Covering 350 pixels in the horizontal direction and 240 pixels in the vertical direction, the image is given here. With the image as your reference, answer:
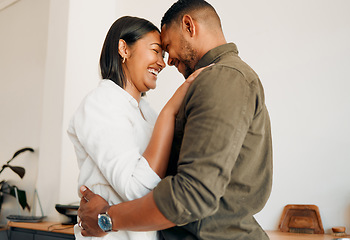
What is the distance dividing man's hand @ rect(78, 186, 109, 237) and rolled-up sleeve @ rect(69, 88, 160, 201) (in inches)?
3.2

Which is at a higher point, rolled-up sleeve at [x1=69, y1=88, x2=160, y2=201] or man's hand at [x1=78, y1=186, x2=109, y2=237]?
rolled-up sleeve at [x1=69, y1=88, x2=160, y2=201]

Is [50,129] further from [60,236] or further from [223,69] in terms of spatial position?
[223,69]

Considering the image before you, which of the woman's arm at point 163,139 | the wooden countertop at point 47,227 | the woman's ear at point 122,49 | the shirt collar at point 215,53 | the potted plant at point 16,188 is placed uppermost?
the woman's ear at point 122,49

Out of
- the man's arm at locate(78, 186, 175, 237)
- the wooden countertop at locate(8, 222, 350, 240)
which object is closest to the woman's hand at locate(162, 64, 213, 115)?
the man's arm at locate(78, 186, 175, 237)

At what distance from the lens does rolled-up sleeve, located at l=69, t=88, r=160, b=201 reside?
1110 millimetres

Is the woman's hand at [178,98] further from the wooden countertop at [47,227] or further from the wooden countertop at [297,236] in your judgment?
the wooden countertop at [47,227]

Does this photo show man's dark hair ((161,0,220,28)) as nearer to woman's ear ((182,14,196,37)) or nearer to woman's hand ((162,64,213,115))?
woman's ear ((182,14,196,37))

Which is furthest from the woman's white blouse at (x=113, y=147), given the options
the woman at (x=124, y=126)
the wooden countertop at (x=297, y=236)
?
the wooden countertop at (x=297, y=236)

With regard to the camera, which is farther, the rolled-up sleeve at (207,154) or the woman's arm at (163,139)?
the woman's arm at (163,139)

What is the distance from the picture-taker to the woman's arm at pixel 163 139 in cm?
112

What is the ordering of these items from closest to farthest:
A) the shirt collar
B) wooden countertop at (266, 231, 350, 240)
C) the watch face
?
the watch face
the shirt collar
wooden countertop at (266, 231, 350, 240)

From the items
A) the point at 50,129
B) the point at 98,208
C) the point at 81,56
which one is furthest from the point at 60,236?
the point at 98,208

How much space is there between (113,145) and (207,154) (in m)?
0.40

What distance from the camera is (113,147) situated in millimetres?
1199
